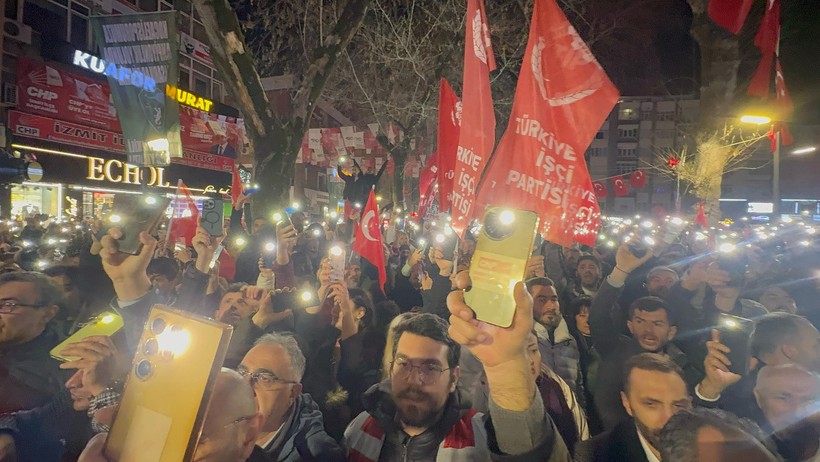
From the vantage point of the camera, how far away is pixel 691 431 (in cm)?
201

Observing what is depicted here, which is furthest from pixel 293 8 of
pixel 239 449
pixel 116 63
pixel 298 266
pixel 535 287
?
pixel 239 449

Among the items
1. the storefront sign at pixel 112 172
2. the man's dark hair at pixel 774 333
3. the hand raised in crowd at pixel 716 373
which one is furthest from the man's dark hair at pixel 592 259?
the storefront sign at pixel 112 172

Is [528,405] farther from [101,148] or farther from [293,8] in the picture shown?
[101,148]

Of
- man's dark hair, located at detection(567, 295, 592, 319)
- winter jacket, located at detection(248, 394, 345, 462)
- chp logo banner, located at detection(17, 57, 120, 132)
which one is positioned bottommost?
winter jacket, located at detection(248, 394, 345, 462)

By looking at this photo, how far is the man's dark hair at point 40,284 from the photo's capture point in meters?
2.88

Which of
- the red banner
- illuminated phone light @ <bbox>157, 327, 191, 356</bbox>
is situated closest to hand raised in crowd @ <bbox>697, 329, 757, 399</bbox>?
illuminated phone light @ <bbox>157, 327, 191, 356</bbox>

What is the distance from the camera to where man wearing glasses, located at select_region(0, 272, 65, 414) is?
101 inches

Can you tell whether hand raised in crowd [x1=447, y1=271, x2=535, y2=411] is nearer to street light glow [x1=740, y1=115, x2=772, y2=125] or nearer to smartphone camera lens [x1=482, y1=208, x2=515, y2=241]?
smartphone camera lens [x1=482, y1=208, x2=515, y2=241]

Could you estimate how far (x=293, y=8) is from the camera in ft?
37.2

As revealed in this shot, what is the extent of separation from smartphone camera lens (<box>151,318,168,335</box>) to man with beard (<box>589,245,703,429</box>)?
7.76 feet

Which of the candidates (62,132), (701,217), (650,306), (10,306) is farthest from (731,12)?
(62,132)

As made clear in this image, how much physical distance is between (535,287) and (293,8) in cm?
981

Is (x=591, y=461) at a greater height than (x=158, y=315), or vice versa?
(x=158, y=315)

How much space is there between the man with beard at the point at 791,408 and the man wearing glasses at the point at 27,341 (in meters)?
3.68
